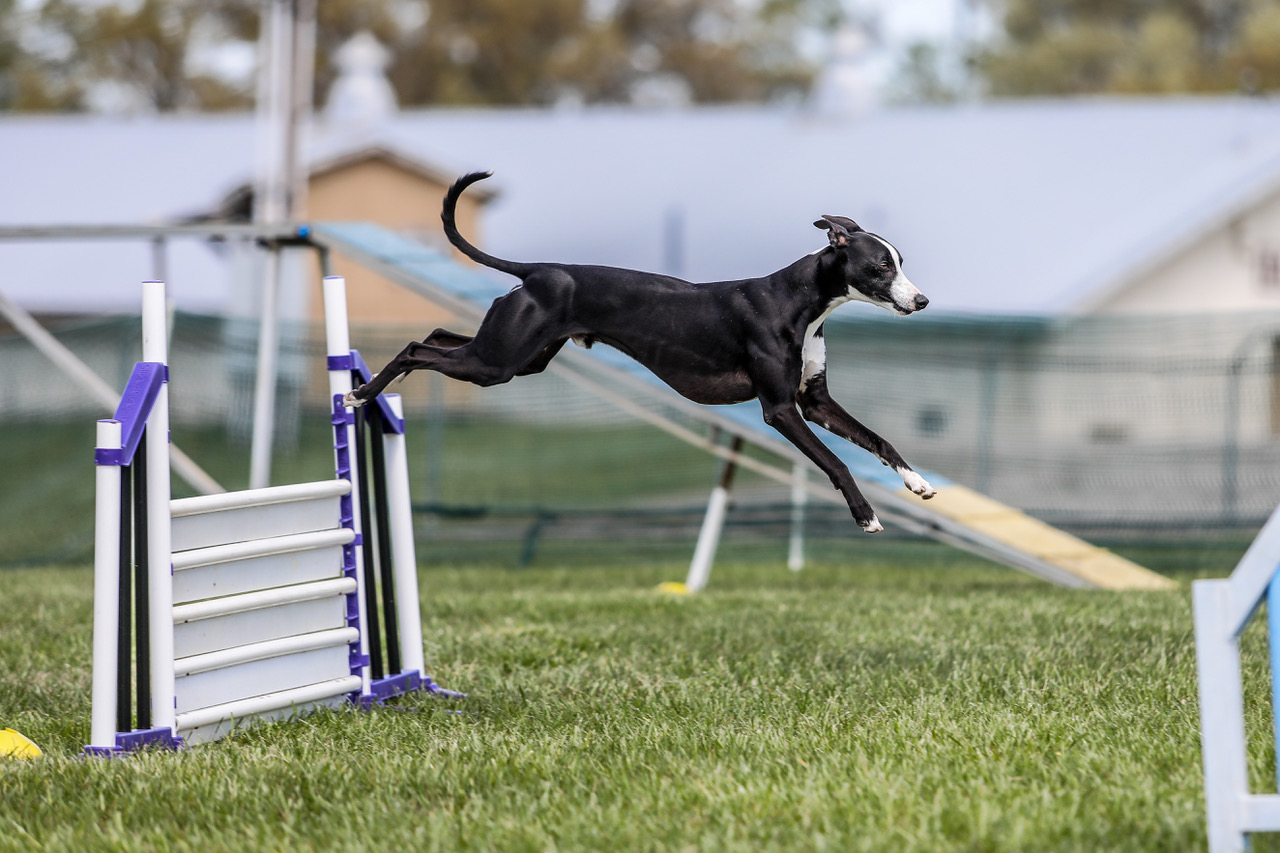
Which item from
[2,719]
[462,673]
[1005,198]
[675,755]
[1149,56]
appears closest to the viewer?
[675,755]

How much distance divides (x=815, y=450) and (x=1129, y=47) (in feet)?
120

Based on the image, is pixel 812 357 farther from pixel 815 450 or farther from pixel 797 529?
pixel 797 529

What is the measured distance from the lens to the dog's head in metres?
3.56

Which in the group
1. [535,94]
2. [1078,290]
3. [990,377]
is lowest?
[990,377]

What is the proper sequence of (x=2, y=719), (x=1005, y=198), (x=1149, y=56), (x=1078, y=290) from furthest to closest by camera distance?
(x=1149, y=56) → (x=1005, y=198) → (x=1078, y=290) → (x=2, y=719)

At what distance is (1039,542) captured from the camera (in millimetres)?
8359

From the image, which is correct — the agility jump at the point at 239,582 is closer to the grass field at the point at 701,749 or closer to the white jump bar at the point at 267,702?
the white jump bar at the point at 267,702

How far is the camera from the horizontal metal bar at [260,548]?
4.38 meters

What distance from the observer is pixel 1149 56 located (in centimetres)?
3588

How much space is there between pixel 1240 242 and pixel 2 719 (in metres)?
18.5

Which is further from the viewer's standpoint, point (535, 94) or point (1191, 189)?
point (535, 94)

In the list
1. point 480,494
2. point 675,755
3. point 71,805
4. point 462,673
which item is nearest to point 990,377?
point 480,494

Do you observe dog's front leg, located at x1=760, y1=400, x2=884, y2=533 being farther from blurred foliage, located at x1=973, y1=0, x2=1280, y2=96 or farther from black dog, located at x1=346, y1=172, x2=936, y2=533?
blurred foliage, located at x1=973, y1=0, x2=1280, y2=96

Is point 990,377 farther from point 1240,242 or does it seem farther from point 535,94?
point 535,94
